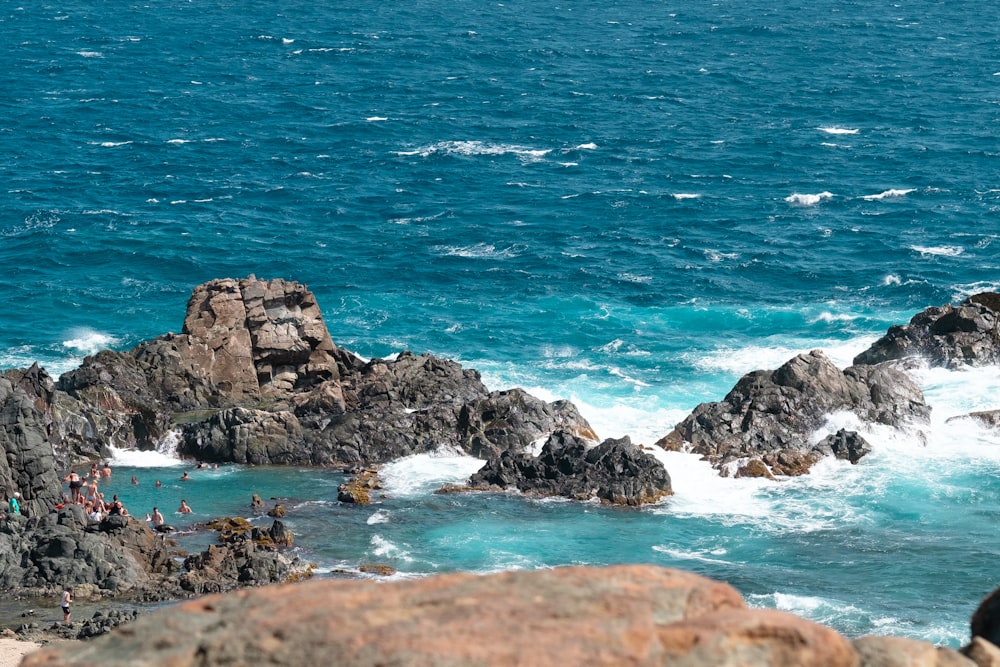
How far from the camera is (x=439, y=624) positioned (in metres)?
18.1

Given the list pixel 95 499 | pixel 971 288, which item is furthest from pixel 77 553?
pixel 971 288

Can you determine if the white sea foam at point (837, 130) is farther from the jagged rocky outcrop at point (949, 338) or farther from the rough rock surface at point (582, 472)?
the rough rock surface at point (582, 472)

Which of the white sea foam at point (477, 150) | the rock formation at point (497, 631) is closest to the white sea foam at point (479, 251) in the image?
the white sea foam at point (477, 150)

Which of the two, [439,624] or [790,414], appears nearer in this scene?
[439,624]

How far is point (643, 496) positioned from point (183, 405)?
95.2 feet

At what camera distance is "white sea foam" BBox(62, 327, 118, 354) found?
94.0 metres

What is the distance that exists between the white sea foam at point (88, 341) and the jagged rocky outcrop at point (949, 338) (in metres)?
52.4

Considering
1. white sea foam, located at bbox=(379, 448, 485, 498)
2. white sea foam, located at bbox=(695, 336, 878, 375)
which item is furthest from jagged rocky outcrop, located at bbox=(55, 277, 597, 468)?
white sea foam, located at bbox=(695, 336, 878, 375)

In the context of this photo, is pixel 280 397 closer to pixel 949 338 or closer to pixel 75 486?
pixel 75 486

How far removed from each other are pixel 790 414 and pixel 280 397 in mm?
30714

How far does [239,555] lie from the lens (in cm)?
5844

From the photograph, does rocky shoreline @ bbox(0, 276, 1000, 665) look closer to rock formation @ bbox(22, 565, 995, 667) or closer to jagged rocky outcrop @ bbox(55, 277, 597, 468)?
jagged rocky outcrop @ bbox(55, 277, 597, 468)

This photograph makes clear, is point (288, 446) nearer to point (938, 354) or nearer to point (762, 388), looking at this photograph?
point (762, 388)

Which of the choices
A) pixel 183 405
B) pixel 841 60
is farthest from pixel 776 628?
pixel 841 60
